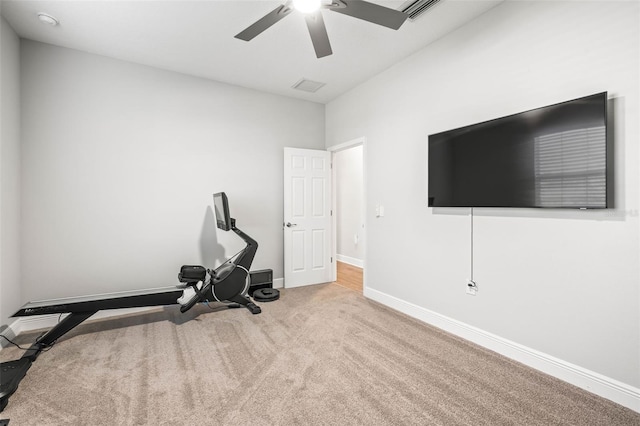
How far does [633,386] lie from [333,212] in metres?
3.67

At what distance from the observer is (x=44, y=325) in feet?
10.2

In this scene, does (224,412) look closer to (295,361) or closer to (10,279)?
(295,361)

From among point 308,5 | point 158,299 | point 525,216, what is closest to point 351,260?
point 158,299

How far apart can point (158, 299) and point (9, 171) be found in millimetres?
1834

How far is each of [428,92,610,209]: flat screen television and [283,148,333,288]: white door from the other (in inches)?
82.9

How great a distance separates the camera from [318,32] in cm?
Answer: 218

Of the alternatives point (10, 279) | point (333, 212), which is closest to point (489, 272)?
point (333, 212)

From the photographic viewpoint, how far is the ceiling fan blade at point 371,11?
193 centimetres

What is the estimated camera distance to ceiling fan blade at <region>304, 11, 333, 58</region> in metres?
2.02

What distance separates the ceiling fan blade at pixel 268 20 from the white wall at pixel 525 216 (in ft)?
5.85

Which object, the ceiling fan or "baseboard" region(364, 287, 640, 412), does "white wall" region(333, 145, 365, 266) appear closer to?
"baseboard" region(364, 287, 640, 412)

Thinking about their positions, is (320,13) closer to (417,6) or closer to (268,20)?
(268,20)

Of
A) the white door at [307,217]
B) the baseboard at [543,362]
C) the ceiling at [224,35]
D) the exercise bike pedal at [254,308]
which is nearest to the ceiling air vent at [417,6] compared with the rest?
the ceiling at [224,35]

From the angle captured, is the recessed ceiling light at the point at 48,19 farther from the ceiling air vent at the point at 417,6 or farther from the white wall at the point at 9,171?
the ceiling air vent at the point at 417,6
